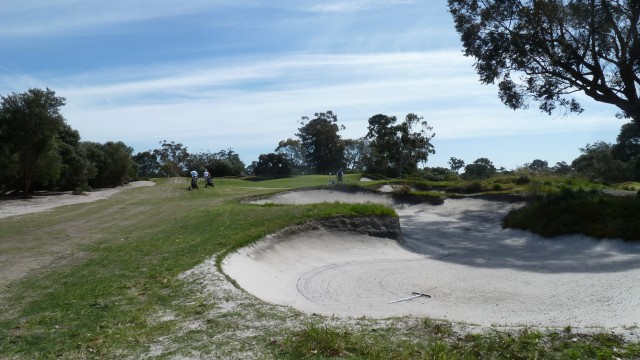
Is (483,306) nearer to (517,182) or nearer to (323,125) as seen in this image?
(517,182)

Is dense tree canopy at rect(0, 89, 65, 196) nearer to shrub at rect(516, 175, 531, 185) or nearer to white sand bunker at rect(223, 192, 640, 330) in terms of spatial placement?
white sand bunker at rect(223, 192, 640, 330)

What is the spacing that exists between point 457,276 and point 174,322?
28.2ft

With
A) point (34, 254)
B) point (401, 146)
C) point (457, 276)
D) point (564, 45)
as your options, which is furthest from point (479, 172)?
point (34, 254)

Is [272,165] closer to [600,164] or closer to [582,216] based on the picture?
[600,164]

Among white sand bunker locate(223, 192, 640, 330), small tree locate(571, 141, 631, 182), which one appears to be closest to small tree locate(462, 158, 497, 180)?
small tree locate(571, 141, 631, 182)

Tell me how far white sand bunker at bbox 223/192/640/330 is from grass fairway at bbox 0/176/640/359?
1.51 meters

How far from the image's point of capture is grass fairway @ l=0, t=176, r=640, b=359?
245 inches

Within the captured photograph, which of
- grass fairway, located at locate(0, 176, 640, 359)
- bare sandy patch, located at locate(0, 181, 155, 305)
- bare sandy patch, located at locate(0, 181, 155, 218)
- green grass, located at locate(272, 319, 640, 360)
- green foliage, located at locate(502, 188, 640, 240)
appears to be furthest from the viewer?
bare sandy patch, located at locate(0, 181, 155, 218)

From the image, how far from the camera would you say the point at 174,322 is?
25.4 ft

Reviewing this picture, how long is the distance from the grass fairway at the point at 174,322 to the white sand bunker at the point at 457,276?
151 cm

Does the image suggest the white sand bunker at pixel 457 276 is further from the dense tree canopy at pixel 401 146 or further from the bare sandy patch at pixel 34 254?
the dense tree canopy at pixel 401 146

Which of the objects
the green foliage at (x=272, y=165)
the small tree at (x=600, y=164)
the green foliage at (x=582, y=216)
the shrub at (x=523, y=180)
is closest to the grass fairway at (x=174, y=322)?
the green foliage at (x=582, y=216)

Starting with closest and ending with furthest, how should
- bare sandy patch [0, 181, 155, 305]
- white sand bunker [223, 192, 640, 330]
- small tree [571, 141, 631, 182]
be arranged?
1. white sand bunker [223, 192, 640, 330]
2. bare sandy patch [0, 181, 155, 305]
3. small tree [571, 141, 631, 182]

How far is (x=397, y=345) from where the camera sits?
6.35 metres
